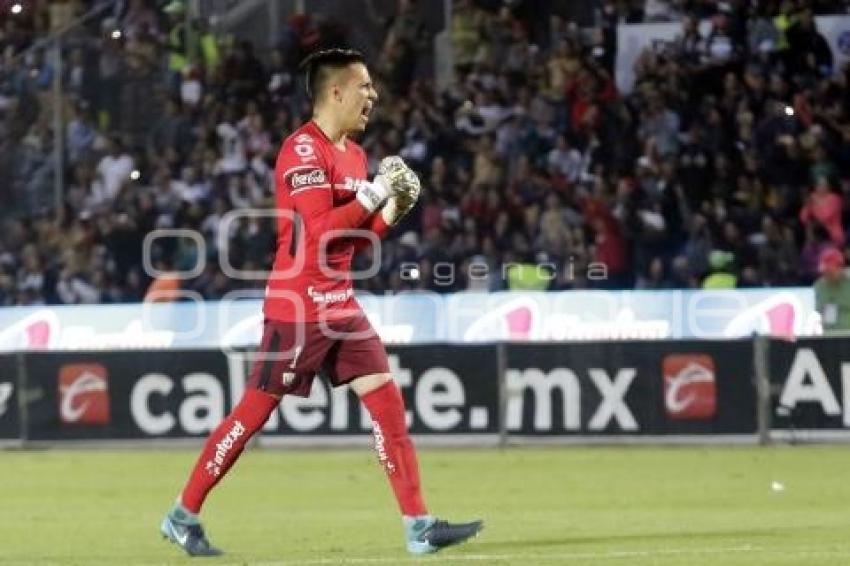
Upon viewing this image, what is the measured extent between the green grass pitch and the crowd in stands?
182 inches

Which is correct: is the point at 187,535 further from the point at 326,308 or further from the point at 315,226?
the point at 315,226

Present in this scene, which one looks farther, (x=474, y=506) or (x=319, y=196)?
(x=474, y=506)

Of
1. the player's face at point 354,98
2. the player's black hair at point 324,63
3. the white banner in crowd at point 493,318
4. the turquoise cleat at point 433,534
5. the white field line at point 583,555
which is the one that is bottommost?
the white field line at point 583,555

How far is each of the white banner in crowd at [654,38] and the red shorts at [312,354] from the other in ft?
46.4

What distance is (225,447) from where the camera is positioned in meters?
10.5

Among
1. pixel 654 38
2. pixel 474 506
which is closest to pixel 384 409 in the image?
pixel 474 506

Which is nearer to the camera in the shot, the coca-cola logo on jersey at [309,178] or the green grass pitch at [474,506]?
the coca-cola logo on jersey at [309,178]

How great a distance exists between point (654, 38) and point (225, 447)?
14.9 metres

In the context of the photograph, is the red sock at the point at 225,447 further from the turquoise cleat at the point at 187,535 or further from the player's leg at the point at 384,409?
the player's leg at the point at 384,409

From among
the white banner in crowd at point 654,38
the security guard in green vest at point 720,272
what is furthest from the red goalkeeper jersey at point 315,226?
the white banner in crowd at point 654,38

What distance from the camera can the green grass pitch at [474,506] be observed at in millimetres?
10414

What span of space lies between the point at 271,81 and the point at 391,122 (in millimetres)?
1996

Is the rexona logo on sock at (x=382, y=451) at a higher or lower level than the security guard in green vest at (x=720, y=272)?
lower

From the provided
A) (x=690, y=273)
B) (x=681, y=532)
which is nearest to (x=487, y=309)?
(x=690, y=273)
